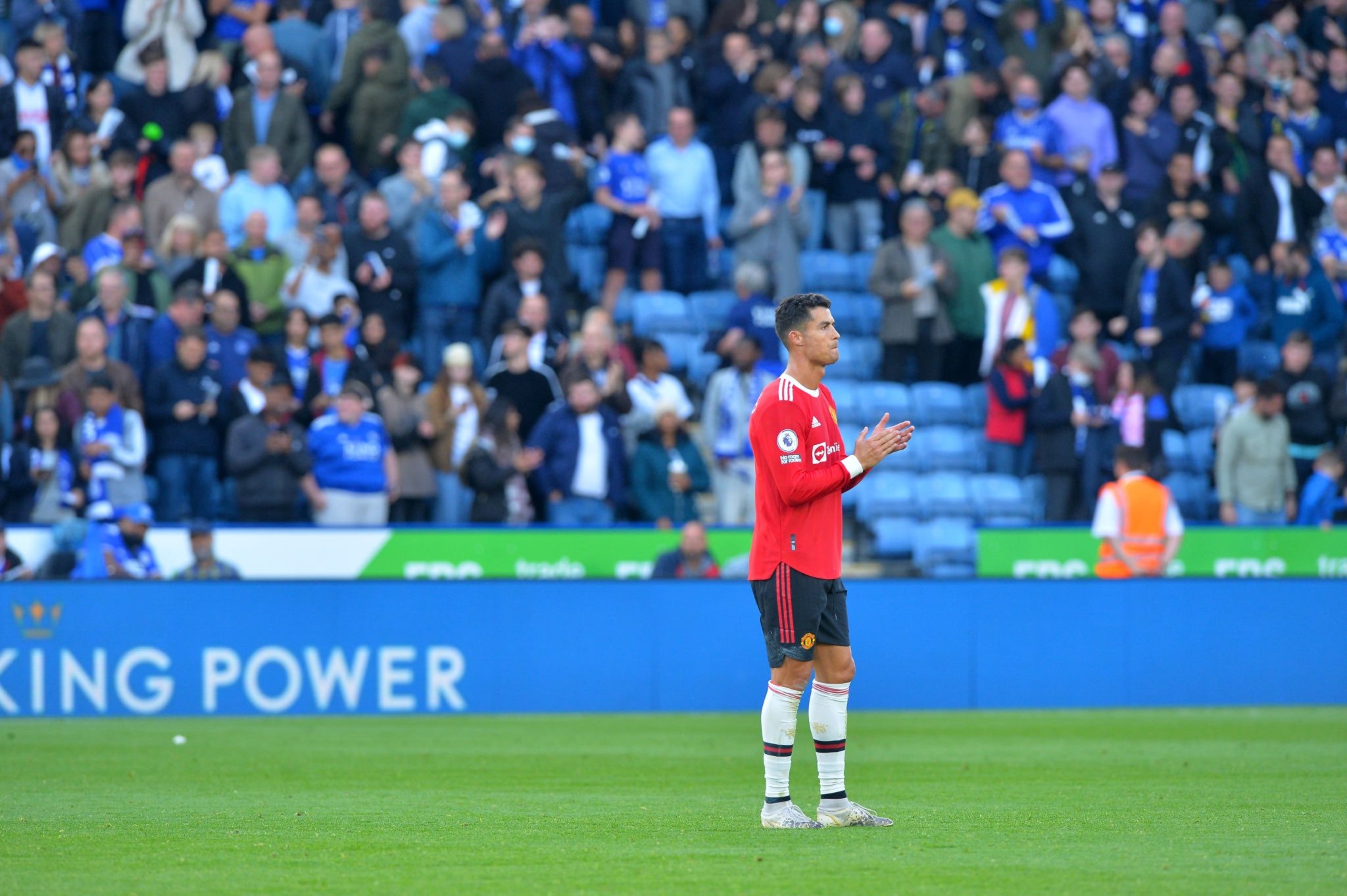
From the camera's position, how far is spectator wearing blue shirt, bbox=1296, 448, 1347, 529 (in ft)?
64.8

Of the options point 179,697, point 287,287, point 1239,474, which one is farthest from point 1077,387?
point 179,697

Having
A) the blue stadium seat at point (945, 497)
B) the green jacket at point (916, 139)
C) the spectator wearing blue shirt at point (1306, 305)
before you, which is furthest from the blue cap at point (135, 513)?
the spectator wearing blue shirt at point (1306, 305)

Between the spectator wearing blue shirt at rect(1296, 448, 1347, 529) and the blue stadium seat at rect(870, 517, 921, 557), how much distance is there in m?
4.24

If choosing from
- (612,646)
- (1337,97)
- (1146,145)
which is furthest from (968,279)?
(1337,97)

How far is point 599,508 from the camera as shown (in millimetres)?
18984

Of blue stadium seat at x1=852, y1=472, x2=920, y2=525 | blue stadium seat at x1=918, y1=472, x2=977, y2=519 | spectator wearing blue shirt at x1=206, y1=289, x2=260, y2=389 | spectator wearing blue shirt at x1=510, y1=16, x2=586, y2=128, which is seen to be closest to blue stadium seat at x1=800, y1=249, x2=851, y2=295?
blue stadium seat at x1=852, y1=472, x2=920, y2=525

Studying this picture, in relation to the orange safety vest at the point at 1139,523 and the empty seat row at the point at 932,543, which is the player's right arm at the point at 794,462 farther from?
the empty seat row at the point at 932,543

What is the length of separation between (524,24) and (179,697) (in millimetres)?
9559

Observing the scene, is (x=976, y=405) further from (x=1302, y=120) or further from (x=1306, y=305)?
(x=1302, y=120)

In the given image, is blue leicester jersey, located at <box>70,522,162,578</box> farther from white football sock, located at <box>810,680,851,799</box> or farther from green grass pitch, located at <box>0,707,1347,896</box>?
white football sock, located at <box>810,680,851,799</box>

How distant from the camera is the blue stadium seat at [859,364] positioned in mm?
22297

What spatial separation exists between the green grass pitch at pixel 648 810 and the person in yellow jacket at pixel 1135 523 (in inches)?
89.4

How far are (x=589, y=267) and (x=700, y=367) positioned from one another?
75.3 inches

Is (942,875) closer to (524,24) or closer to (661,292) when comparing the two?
(661,292)
